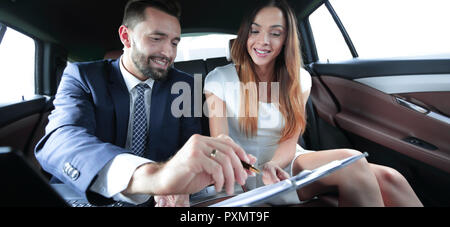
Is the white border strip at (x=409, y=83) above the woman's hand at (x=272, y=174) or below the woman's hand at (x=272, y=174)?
above

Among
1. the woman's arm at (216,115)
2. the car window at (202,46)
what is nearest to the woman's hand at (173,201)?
the woman's arm at (216,115)

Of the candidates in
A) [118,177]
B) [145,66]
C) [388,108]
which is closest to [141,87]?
[145,66]

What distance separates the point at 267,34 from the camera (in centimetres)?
126

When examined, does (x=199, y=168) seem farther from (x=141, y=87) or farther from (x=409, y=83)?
(x=409, y=83)

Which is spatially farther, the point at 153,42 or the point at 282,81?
the point at 282,81

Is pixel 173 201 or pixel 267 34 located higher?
pixel 267 34

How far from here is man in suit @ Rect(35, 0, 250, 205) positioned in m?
0.46

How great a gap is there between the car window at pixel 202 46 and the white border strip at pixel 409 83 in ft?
3.08

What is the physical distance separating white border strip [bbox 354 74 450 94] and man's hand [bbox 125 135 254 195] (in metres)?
1.50

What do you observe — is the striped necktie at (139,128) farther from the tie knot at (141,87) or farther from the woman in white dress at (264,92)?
the woman in white dress at (264,92)

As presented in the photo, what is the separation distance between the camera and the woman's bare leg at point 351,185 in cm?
89

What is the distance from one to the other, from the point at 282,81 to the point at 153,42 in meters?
0.65

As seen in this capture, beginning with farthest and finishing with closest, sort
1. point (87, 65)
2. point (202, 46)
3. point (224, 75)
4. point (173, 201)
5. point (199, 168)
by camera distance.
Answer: point (202, 46) → point (224, 75) → point (87, 65) → point (173, 201) → point (199, 168)

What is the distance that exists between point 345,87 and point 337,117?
0.69ft
